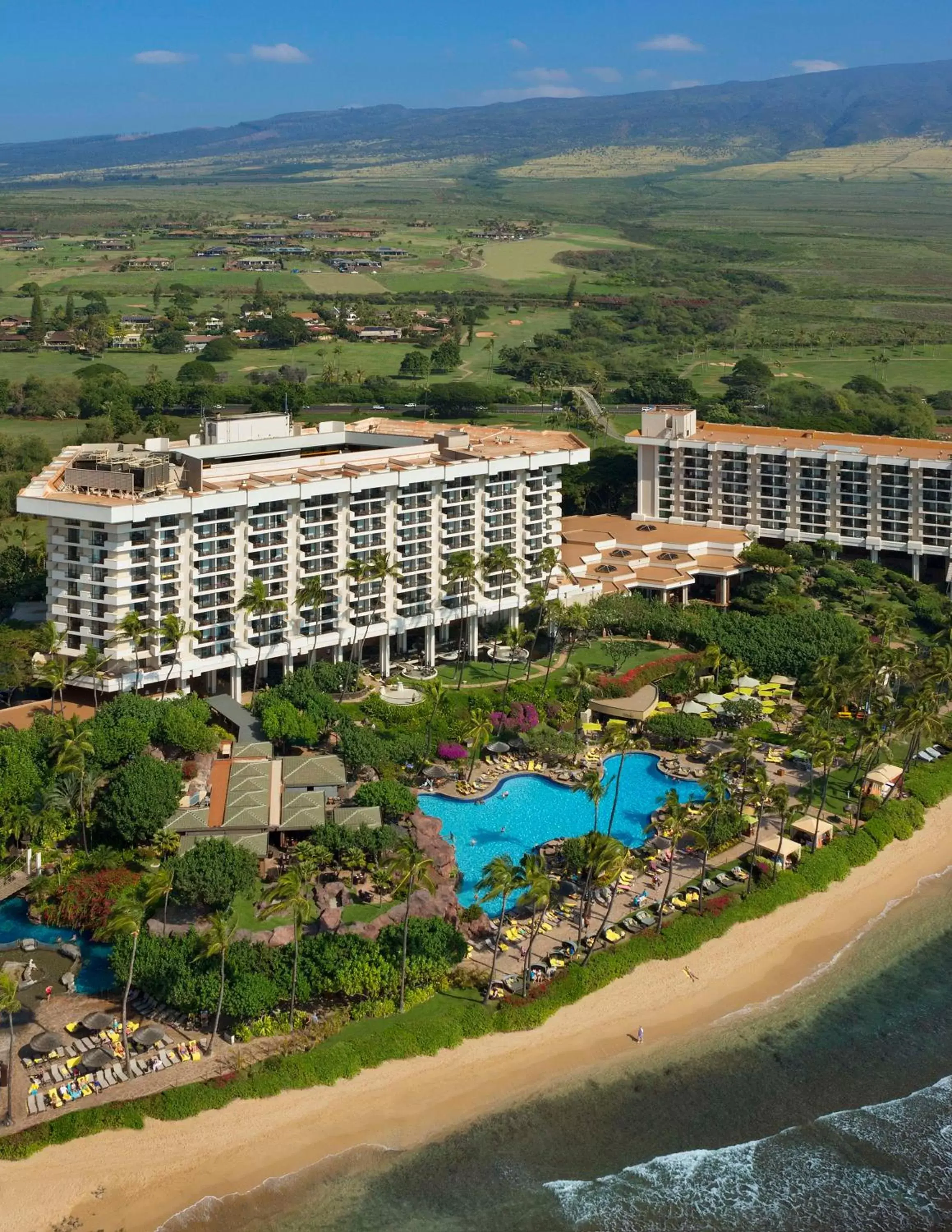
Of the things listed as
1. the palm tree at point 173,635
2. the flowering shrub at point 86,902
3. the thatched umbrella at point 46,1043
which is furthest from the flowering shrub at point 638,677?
the thatched umbrella at point 46,1043

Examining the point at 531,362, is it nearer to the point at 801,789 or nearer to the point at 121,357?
the point at 121,357

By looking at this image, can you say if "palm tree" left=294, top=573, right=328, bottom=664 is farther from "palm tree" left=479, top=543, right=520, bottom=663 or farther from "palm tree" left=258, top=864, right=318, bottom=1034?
"palm tree" left=258, top=864, right=318, bottom=1034

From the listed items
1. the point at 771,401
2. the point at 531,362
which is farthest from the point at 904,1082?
the point at 531,362

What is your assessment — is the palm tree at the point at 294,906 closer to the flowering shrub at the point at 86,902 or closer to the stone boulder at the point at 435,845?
the flowering shrub at the point at 86,902

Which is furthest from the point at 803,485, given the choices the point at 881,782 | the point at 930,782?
the point at 881,782

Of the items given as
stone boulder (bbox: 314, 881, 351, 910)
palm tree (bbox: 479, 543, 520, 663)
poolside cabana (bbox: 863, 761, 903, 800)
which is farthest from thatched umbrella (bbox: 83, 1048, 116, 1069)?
palm tree (bbox: 479, 543, 520, 663)

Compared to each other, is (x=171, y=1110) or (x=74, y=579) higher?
(x=74, y=579)
